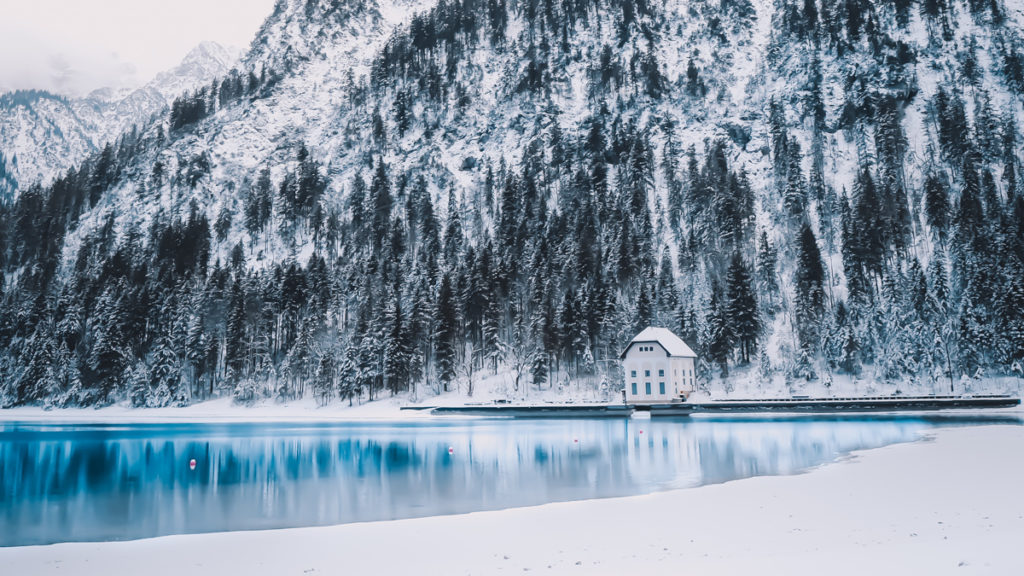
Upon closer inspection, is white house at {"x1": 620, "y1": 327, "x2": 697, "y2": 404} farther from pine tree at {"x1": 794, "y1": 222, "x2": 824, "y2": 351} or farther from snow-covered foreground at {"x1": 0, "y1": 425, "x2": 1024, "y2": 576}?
snow-covered foreground at {"x1": 0, "y1": 425, "x2": 1024, "y2": 576}

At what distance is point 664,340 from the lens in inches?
2975

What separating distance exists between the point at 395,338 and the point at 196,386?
3443 cm

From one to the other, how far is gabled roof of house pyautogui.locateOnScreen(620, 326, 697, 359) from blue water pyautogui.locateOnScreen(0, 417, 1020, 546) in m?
20.7

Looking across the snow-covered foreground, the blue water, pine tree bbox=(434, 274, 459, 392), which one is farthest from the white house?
the snow-covered foreground

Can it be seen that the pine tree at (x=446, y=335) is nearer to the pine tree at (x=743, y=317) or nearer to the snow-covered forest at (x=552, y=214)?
the snow-covered forest at (x=552, y=214)

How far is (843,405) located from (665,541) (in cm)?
5843

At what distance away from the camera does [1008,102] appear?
113m

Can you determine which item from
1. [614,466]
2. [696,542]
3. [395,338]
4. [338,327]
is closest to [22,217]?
[338,327]

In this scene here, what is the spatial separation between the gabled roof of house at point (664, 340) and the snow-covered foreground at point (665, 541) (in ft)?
178

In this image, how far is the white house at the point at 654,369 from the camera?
244ft

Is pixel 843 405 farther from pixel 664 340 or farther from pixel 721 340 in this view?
pixel 721 340

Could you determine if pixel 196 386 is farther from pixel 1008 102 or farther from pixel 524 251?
pixel 1008 102

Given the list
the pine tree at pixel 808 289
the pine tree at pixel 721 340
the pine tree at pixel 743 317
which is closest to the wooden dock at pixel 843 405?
the pine tree at pixel 721 340

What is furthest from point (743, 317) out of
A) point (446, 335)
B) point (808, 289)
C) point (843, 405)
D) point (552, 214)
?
point (552, 214)
